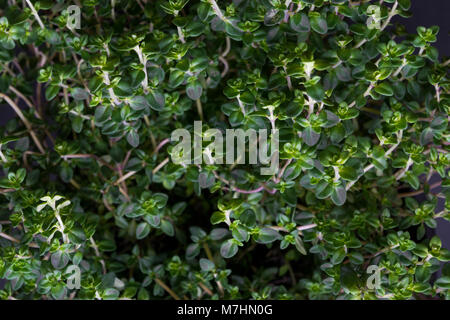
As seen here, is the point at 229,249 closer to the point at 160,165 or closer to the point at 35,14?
the point at 160,165

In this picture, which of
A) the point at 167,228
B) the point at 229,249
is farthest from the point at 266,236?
the point at 167,228

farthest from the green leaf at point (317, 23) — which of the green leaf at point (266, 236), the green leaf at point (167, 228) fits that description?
the green leaf at point (167, 228)

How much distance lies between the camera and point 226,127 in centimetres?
112

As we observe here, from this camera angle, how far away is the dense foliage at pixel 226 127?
3.26 ft

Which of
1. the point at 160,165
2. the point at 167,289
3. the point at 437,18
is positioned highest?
the point at 437,18

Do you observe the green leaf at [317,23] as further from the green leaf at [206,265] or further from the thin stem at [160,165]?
the green leaf at [206,265]

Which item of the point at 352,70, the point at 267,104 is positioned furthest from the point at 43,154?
the point at 352,70

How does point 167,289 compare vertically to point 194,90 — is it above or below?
below

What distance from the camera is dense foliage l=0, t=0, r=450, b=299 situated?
0.99 meters

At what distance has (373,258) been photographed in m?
1.10

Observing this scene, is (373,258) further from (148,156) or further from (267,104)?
(148,156)

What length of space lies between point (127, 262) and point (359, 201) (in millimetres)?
551

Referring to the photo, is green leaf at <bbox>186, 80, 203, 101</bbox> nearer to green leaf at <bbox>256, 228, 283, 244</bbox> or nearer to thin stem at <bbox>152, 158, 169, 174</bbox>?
thin stem at <bbox>152, 158, 169, 174</bbox>

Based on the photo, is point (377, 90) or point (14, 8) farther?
point (14, 8)
